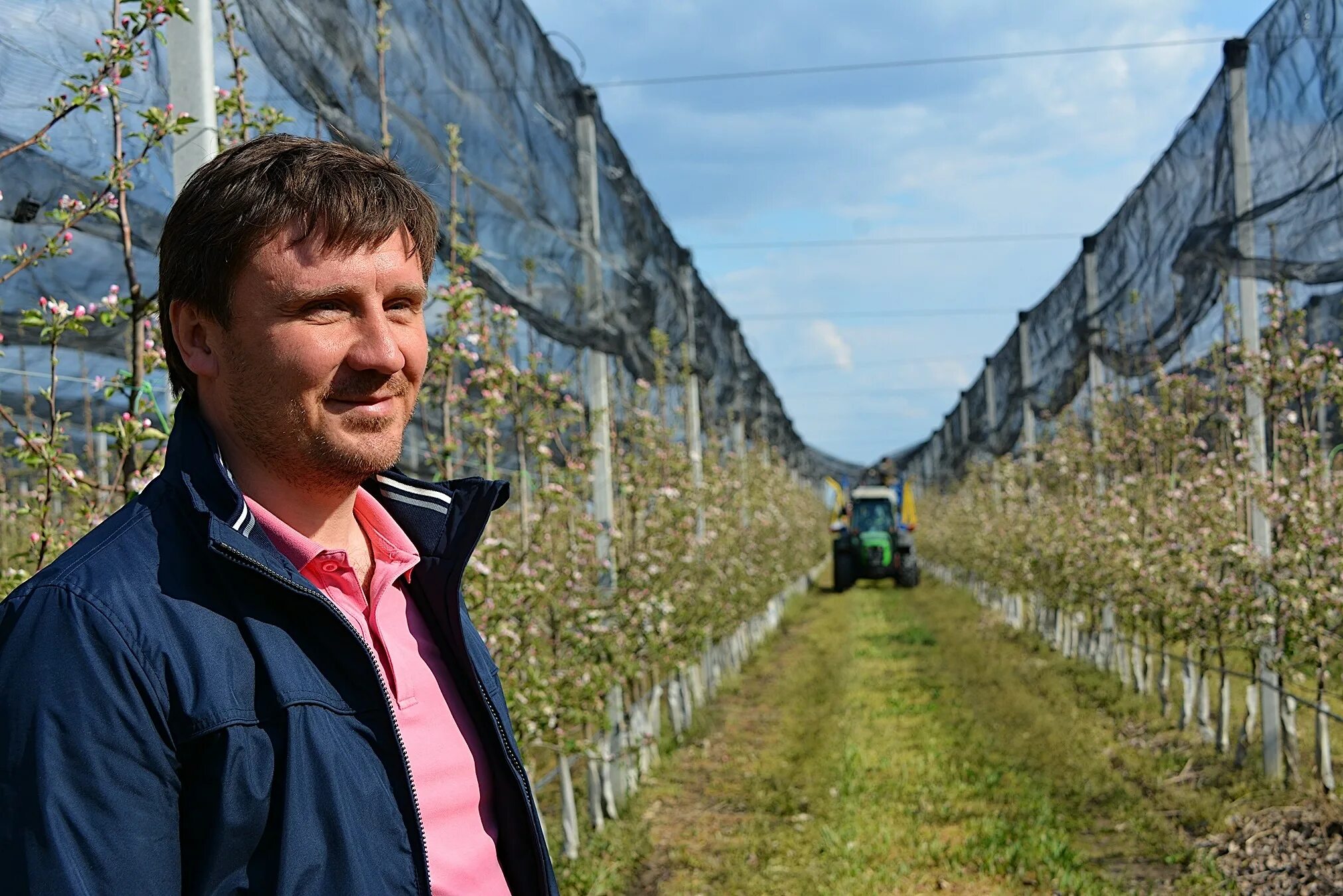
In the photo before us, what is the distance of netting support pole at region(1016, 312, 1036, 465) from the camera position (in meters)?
18.4

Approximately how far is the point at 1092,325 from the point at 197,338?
12.7 m

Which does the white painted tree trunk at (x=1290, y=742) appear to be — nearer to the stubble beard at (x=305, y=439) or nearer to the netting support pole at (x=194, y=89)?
the netting support pole at (x=194, y=89)

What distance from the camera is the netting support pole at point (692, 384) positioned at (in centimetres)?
1084

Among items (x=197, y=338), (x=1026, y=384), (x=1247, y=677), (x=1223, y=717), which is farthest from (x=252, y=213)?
(x=1026, y=384)

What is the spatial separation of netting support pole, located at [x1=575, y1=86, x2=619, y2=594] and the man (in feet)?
17.2

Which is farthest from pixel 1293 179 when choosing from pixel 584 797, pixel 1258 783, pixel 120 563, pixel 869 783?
pixel 120 563

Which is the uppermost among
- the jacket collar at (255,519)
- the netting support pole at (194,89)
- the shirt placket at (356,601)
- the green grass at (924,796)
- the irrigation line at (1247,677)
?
the netting support pole at (194,89)

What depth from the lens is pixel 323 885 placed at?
1254 millimetres

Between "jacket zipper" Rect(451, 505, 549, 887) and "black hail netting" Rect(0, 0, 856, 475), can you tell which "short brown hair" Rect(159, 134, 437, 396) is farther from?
"jacket zipper" Rect(451, 505, 549, 887)

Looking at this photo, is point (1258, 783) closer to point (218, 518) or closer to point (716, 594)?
point (716, 594)

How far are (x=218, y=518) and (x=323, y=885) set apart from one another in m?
0.38

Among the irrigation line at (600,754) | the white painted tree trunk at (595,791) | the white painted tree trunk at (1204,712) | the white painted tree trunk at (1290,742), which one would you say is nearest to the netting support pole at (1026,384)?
the irrigation line at (600,754)

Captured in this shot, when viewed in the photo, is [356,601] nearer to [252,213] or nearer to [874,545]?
[252,213]

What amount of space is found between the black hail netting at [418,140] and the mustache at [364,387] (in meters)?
0.48
